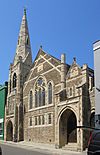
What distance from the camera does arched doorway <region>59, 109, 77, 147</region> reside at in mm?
30531

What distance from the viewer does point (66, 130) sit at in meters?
31.0

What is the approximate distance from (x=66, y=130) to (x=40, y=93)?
8.78 meters

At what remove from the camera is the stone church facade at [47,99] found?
28.5 m

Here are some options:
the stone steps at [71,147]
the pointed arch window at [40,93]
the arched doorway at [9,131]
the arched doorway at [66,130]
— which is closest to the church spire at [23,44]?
the pointed arch window at [40,93]

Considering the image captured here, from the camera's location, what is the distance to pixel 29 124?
131 feet

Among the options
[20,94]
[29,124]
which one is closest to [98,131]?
[29,124]

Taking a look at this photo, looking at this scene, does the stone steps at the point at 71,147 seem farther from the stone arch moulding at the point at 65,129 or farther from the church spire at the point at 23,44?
the church spire at the point at 23,44

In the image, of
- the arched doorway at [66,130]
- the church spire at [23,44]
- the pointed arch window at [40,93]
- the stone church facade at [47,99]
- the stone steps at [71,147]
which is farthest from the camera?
the church spire at [23,44]

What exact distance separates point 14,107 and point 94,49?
2188cm

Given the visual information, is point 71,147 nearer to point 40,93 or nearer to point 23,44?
point 40,93

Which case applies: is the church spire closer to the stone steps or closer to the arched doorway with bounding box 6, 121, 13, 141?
the arched doorway with bounding box 6, 121, 13, 141

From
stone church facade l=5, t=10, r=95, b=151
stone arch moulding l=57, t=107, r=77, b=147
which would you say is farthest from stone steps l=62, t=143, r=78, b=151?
stone arch moulding l=57, t=107, r=77, b=147

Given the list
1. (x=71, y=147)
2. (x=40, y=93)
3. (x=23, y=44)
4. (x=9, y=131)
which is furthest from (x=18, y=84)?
(x=71, y=147)

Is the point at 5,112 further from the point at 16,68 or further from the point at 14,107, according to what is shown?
the point at 16,68
